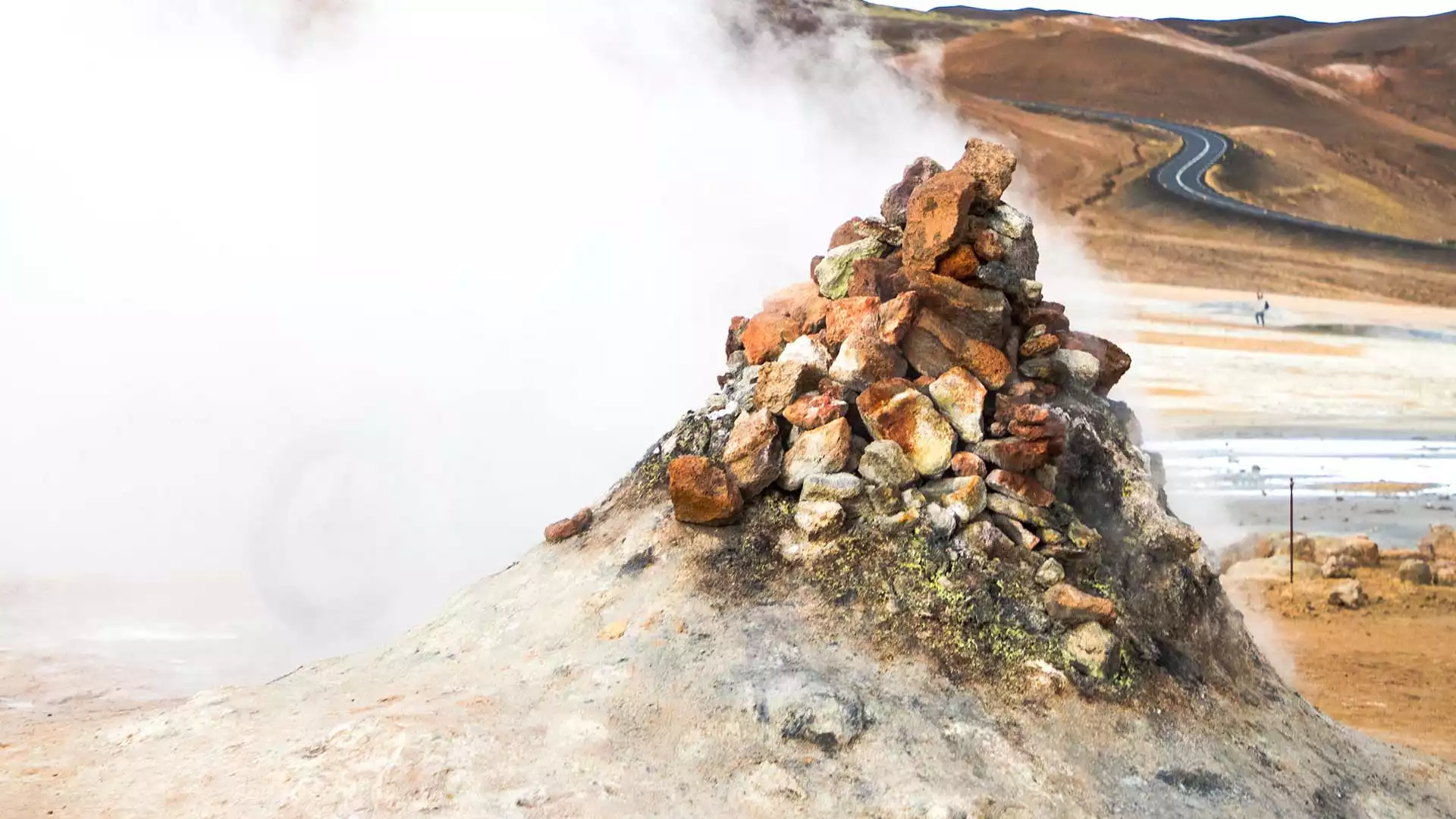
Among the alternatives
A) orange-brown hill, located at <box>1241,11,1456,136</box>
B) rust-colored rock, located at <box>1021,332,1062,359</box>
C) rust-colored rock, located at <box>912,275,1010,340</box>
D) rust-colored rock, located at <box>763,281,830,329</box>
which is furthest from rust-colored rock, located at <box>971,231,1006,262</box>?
orange-brown hill, located at <box>1241,11,1456,136</box>

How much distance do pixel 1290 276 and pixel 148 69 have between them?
13.4 m

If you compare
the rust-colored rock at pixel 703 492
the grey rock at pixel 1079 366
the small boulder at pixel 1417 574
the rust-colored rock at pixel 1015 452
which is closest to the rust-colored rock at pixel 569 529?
the rust-colored rock at pixel 703 492

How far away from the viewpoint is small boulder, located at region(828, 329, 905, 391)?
374 cm

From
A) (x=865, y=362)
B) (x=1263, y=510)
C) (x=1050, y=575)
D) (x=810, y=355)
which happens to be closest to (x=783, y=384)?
(x=810, y=355)

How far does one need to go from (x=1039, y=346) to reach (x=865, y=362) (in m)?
0.68

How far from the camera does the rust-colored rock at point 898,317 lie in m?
3.76

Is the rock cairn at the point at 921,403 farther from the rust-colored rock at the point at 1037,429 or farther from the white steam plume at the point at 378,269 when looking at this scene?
the white steam plume at the point at 378,269

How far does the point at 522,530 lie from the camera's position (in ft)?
19.7

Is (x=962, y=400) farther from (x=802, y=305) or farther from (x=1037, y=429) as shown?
(x=802, y=305)

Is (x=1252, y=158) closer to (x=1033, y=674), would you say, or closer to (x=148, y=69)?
(x=148, y=69)

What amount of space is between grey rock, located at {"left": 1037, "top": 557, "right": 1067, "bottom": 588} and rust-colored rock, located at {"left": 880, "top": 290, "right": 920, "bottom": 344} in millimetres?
853

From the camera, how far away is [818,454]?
3588mm

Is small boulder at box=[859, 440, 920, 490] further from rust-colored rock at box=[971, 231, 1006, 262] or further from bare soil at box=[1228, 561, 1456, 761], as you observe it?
bare soil at box=[1228, 561, 1456, 761]

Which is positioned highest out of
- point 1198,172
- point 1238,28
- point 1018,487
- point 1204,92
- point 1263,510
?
point 1238,28
